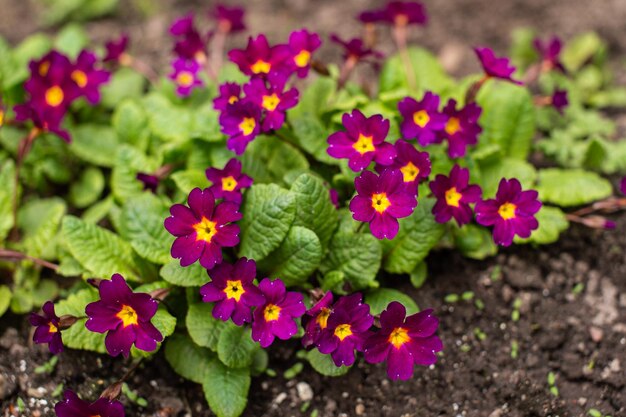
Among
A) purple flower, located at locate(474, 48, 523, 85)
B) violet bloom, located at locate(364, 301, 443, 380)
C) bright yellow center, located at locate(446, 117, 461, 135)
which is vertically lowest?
violet bloom, located at locate(364, 301, 443, 380)

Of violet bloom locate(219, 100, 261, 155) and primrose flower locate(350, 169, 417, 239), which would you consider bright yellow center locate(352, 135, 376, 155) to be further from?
violet bloom locate(219, 100, 261, 155)

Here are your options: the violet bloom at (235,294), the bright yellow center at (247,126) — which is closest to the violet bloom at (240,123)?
the bright yellow center at (247,126)

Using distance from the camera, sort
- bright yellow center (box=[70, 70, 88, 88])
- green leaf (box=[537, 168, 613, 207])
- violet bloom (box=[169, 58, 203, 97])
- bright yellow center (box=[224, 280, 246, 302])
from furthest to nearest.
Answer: bright yellow center (box=[70, 70, 88, 88]) → violet bloom (box=[169, 58, 203, 97]) → green leaf (box=[537, 168, 613, 207]) → bright yellow center (box=[224, 280, 246, 302])

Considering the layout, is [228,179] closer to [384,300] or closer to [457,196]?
[384,300]

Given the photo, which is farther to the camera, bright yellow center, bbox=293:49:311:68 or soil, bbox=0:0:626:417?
bright yellow center, bbox=293:49:311:68

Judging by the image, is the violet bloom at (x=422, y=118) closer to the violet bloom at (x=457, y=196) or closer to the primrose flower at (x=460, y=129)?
the primrose flower at (x=460, y=129)

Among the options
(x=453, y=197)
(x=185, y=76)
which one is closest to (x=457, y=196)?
(x=453, y=197)

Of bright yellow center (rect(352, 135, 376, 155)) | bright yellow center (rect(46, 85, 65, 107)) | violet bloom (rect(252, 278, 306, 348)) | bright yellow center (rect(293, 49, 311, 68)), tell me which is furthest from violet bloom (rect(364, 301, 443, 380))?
bright yellow center (rect(46, 85, 65, 107))
